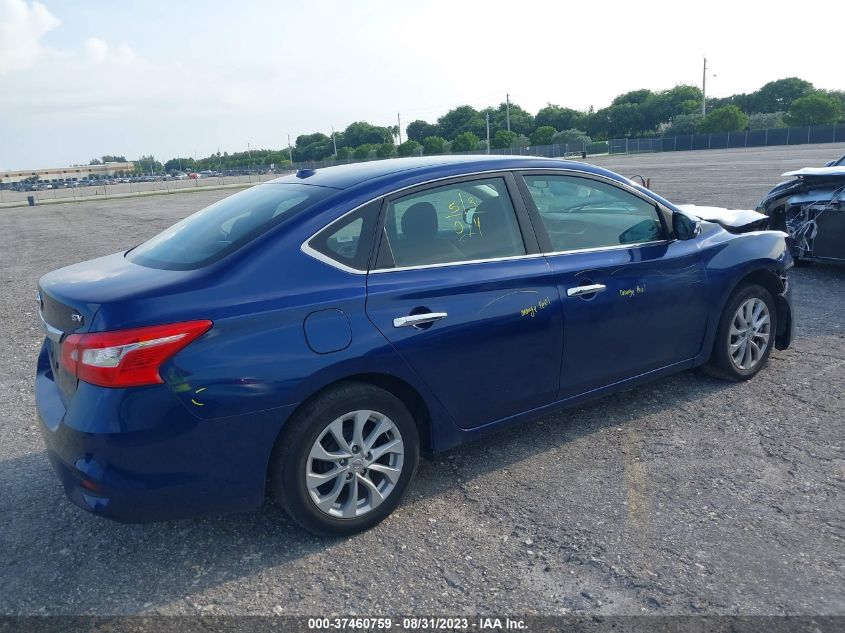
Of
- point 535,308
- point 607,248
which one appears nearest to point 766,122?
point 607,248

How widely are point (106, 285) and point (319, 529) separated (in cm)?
143

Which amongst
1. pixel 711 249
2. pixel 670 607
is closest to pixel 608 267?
pixel 711 249

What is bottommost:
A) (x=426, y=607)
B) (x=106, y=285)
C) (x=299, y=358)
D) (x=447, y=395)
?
(x=426, y=607)

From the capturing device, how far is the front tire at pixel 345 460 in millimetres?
2998

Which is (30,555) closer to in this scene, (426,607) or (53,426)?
(53,426)

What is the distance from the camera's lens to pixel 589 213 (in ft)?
13.6

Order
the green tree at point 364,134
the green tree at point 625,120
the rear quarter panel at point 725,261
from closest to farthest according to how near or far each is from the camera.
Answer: the rear quarter panel at point 725,261, the green tree at point 625,120, the green tree at point 364,134

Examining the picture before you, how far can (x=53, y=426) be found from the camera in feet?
9.72

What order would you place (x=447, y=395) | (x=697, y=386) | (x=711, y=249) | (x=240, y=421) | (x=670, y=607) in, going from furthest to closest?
(x=697, y=386) → (x=711, y=249) → (x=447, y=395) → (x=240, y=421) → (x=670, y=607)

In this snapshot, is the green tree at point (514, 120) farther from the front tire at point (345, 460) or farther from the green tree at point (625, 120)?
the front tire at point (345, 460)

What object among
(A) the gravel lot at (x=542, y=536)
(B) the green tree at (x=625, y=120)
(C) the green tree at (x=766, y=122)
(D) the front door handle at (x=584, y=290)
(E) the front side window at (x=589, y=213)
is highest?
(B) the green tree at (x=625, y=120)

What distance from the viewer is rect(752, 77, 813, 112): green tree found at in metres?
110

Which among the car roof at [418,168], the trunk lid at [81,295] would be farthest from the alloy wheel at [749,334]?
the trunk lid at [81,295]

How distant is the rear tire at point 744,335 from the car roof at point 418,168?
4.70 ft
